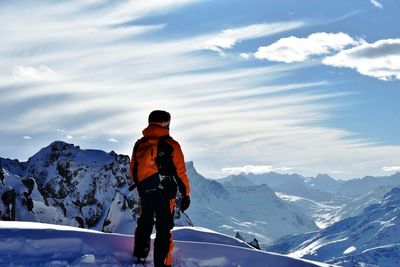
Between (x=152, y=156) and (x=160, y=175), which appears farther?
(x=160, y=175)

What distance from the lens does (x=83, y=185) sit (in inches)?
4331

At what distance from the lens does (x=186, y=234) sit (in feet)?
50.8

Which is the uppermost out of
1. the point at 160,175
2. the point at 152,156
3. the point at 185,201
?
the point at 152,156

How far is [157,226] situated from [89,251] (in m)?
1.68

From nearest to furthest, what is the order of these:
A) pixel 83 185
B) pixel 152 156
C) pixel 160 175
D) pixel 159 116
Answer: pixel 152 156, pixel 160 175, pixel 159 116, pixel 83 185

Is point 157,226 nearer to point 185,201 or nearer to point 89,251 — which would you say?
point 185,201

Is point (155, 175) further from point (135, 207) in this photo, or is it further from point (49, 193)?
point (49, 193)

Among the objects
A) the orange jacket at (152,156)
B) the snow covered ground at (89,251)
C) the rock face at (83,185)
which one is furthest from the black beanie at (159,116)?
the rock face at (83,185)

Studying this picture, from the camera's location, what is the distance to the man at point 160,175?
37.6 ft

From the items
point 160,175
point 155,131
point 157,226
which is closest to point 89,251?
point 157,226

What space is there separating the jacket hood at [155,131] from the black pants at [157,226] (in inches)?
49.7

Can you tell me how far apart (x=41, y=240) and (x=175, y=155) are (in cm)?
355

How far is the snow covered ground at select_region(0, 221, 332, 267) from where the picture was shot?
11367 millimetres

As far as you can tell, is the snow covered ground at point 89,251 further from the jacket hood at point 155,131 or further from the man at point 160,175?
the jacket hood at point 155,131
